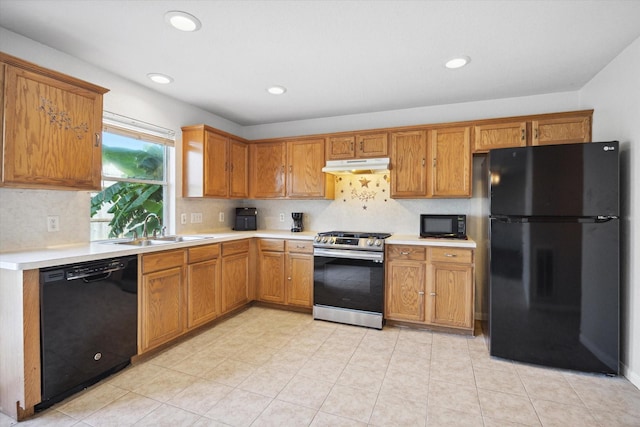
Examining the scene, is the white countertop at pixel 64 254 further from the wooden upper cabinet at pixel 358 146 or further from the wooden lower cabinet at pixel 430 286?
the wooden lower cabinet at pixel 430 286

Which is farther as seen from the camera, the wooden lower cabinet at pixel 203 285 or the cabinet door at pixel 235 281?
the cabinet door at pixel 235 281

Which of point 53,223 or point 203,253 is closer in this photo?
point 53,223

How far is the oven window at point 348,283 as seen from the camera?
3118 mm

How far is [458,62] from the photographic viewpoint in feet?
8.07

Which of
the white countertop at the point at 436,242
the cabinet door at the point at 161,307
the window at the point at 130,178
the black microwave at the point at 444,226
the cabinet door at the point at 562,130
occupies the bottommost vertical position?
the cabinet door at the point at 161,307

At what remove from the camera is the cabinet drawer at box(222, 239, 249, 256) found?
10.7 ft

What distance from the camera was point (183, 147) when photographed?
135 inches

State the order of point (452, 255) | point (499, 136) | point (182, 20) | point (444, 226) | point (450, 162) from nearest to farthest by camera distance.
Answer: point (182, 20) → point (452, 255) → point (499, 136) → point (450, 162) → point (444, 226)

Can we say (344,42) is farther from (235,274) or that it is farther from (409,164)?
(235,274)

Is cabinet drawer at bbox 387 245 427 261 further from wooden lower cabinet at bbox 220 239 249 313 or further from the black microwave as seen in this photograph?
wooden lower cabinet at bbox 220 239 249 313

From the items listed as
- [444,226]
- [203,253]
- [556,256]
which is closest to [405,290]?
[444,226]

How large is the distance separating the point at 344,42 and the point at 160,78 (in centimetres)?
175

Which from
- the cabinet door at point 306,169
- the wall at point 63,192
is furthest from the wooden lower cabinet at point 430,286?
the wall at point 63,192

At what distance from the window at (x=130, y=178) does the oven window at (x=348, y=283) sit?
6.15 ft
